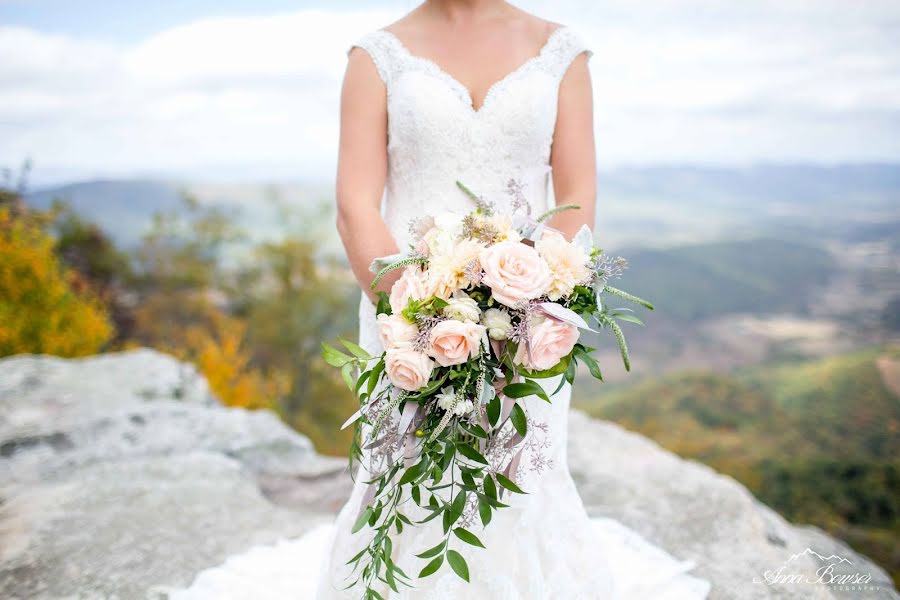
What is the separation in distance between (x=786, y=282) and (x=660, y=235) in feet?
9.28

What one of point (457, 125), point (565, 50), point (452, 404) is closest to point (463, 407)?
point (452, 404)

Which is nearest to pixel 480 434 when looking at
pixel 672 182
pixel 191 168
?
pixel 191 168

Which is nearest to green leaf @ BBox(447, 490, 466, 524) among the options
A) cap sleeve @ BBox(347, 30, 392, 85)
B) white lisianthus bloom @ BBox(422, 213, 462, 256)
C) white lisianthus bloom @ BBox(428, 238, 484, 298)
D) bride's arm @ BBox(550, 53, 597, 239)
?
white lisianthus bloom @ BBox(428, 238, 484, 298)

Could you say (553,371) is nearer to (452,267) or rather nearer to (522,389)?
(522,389)

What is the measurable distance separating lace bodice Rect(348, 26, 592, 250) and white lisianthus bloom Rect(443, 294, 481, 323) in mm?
849

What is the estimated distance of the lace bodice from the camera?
7.57 ft

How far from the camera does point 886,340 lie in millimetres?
10453

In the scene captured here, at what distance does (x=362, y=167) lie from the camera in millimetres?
2275

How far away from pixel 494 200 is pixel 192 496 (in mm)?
2704

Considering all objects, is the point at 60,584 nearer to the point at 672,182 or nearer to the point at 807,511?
the point at 807,511

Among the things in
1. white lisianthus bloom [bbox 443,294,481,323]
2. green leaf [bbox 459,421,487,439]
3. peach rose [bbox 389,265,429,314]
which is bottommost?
green leaf [bbox 459,421,487,439]

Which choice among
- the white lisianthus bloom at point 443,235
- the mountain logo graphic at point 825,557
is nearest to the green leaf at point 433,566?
the white lisianthus bloom at point 443,235
